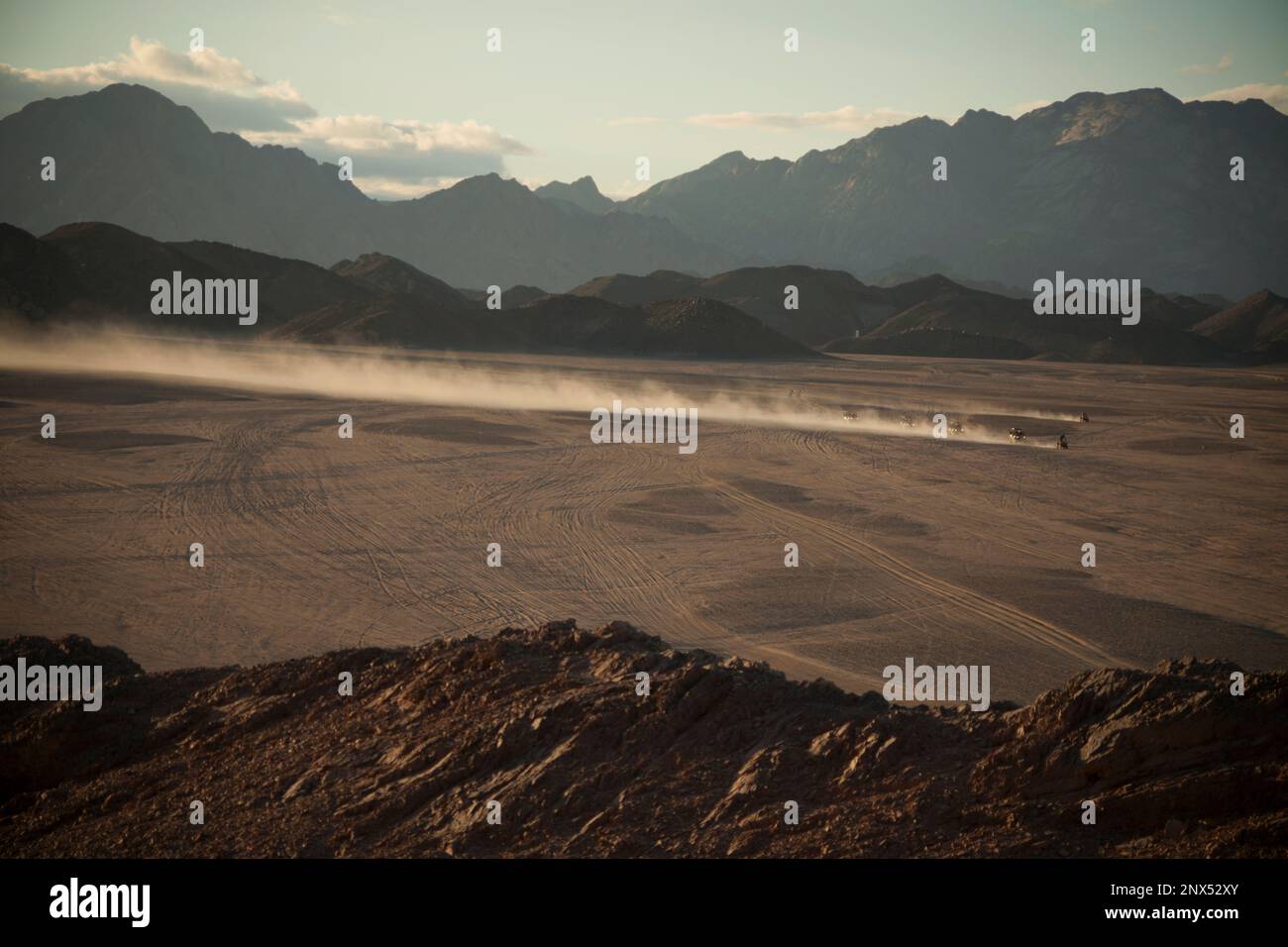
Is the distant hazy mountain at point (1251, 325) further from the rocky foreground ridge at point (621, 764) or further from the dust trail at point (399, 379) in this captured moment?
the rocky foreground ridge at point (621, 764)

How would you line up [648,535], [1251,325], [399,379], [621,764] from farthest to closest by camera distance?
[1251,325], [399,379], [648,535], [621,764]

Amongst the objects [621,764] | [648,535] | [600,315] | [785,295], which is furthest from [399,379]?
[785,295]

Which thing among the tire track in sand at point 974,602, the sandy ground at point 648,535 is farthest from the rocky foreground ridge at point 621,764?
the tire track in sand at point 974,602

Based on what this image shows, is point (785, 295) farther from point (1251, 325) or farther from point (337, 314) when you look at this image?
point (337, 314)

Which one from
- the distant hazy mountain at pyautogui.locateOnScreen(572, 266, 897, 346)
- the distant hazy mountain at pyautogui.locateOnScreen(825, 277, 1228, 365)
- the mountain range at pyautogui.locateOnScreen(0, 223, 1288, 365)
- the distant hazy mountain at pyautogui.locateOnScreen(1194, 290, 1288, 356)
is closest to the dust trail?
the mountain range at pyautogui.locateOnScreen(0, 223, 1288, 365)

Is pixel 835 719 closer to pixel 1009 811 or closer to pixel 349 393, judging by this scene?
pixel 1009 811
